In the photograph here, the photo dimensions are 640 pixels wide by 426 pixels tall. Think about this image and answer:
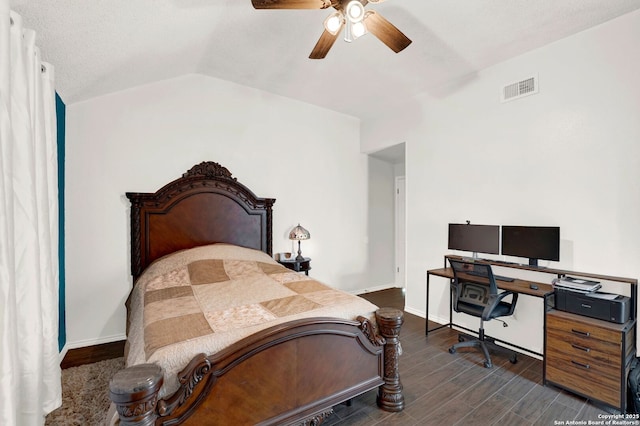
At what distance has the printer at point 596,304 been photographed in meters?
2.13

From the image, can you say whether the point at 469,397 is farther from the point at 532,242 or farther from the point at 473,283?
the point at 532,242

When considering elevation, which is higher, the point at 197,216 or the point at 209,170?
the point at 209,170

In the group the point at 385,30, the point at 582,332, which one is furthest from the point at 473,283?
the point at 385,30

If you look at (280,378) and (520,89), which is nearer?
(280,378)

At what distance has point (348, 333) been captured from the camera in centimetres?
195

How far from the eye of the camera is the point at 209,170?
3674 mm

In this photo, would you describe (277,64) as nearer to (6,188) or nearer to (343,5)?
(343,5)

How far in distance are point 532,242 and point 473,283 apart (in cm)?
67

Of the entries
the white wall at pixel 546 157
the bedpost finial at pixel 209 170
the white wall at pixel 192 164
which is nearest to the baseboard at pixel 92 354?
the white wall at pixel 192 164

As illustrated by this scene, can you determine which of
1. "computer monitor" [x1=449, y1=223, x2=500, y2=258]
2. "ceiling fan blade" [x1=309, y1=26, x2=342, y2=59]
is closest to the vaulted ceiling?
"ceiling fan blade" [x1=309, y1=26, x2=342, y2=59]

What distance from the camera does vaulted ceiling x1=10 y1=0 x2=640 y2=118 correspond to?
2.06 meters

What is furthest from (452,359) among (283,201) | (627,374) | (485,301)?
(283,201)

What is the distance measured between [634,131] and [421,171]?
201 centimetres

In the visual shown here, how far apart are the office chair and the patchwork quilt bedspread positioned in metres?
1.11
